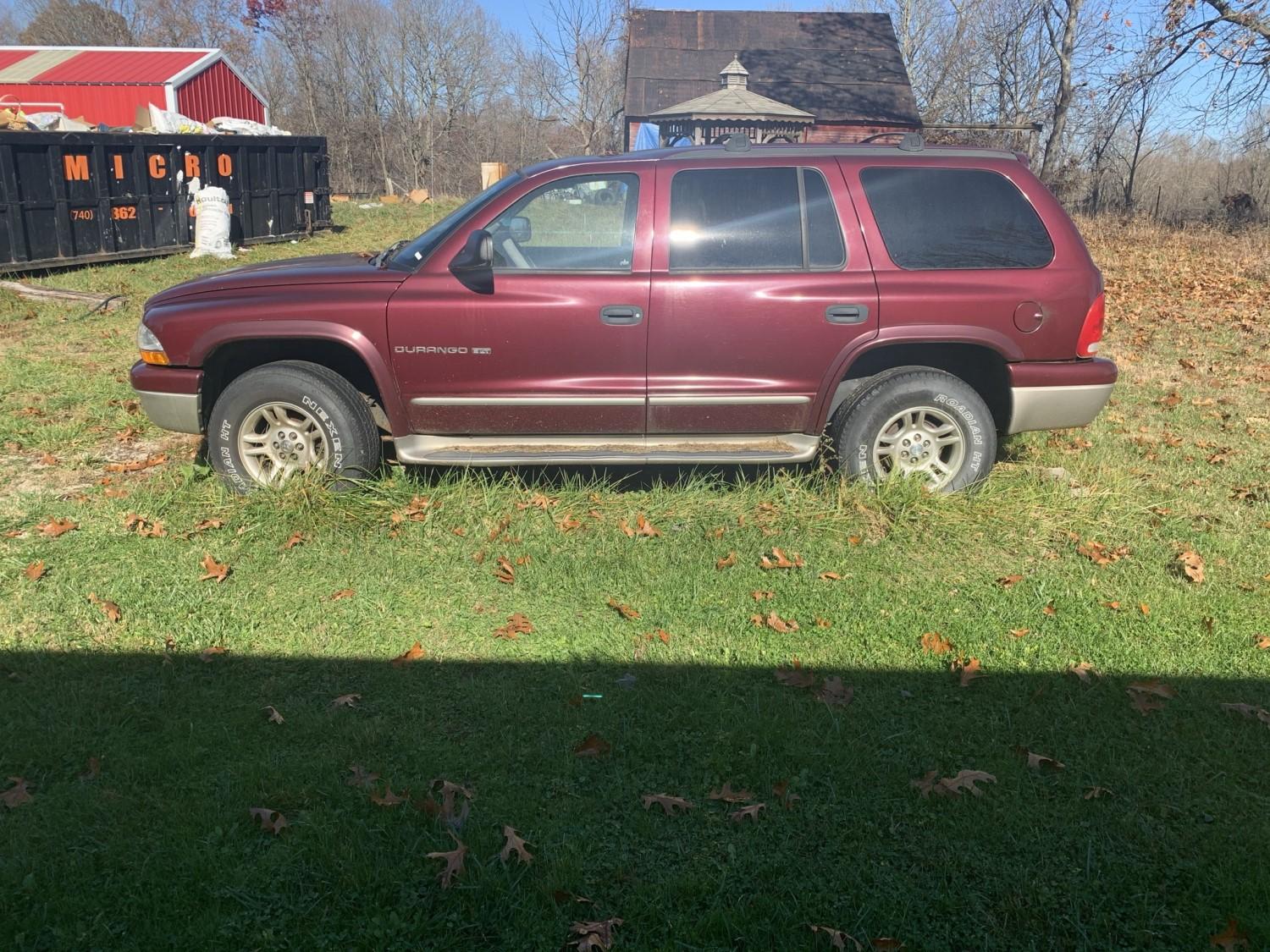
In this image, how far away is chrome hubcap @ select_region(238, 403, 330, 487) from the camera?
5434 mm

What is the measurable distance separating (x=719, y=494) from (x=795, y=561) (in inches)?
35.4

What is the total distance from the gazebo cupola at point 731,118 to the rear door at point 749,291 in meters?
20.8

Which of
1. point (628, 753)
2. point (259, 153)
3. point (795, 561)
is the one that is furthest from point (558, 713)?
point (259, 153)

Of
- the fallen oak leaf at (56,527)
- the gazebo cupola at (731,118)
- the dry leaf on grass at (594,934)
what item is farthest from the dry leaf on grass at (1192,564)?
the gazebo cupola at (731,118)

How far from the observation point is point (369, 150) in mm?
34969

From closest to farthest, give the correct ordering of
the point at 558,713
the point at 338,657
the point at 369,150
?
the point at 558,713, the point at 338,657, the point at 369,150

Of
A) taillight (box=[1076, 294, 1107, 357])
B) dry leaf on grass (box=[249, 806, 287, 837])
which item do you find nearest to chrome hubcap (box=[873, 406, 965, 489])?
taillight (box=[1076, 294, 1107, 357])

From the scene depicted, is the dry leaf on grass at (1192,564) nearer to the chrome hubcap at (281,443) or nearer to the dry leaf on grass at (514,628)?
the dry leaf on grass at (514,628)

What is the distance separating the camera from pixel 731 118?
26.2 m

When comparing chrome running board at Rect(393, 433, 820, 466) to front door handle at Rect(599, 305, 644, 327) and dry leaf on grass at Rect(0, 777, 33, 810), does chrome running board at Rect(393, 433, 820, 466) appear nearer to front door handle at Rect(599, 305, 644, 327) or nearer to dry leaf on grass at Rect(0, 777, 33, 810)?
front door handle at Rect(599, 305, 644, 327)

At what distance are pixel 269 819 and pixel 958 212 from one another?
4.43 meters

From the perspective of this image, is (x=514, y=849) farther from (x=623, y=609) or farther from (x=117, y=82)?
(x=117, y=82)

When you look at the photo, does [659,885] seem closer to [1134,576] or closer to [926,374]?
[1134,576]

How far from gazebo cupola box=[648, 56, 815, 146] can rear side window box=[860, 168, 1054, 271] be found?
20.7m
